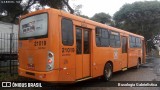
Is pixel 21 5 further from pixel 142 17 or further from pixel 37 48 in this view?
pixel 142 17

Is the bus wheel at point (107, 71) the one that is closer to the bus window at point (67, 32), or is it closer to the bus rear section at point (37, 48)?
the bus window at point (67, 32)

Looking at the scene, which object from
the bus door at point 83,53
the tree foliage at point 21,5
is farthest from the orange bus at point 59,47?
the tree foliage at point 21,5

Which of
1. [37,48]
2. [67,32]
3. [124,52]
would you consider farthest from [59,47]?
[124,52]

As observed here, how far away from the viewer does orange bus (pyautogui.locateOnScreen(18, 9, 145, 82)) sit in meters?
7.20

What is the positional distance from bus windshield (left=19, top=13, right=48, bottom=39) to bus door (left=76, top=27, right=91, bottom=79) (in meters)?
1.47

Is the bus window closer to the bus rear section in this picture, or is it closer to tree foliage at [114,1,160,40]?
the bus rear section

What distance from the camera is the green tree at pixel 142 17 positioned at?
3983 centimetres

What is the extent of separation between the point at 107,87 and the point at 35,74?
3.56 metres

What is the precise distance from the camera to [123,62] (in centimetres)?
1341

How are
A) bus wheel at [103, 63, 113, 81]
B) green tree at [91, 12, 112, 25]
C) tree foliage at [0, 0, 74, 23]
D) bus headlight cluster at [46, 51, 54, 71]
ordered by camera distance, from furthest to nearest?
green tree at [91, 12, 112, 25]
tree foliage at [0, 0, 74, 23]
bus wheel at [103, 63, 113, 81]
bus headlight cluster at [46, 51, 54, 71]

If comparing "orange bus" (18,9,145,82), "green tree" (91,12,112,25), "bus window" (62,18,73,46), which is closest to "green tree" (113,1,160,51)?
"green tree" (91,12,112,25)

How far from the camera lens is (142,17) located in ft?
131

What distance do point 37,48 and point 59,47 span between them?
87 centimetres

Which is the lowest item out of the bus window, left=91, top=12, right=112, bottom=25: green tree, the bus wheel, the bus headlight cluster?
the bus wheel
